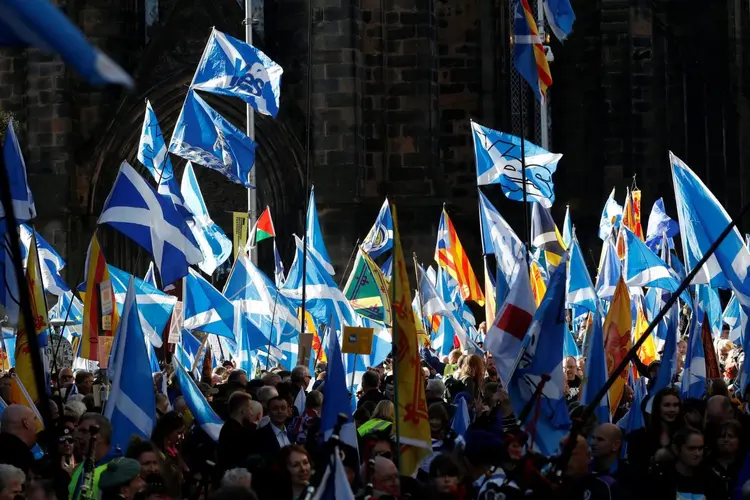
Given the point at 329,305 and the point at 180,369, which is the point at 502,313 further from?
the point at 329,305

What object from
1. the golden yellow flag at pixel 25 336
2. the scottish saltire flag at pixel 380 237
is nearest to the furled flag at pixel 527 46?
the scottish saltire flag at pixel 380 237

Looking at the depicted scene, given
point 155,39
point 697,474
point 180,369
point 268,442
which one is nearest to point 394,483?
point 697,474

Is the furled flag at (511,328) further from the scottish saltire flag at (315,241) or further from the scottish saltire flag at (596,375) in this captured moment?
the scottish saltire flag at (315,241)

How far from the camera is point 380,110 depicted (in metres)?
29.0

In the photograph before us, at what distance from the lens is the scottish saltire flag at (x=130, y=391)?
10.6 meters

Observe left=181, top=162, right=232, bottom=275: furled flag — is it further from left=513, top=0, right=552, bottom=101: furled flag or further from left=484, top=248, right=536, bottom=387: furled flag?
left=484, top=248, right=536, bottom=387: furled flag

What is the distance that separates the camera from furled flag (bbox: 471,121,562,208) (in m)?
21.4

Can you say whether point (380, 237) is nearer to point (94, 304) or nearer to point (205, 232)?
point (205, 232)

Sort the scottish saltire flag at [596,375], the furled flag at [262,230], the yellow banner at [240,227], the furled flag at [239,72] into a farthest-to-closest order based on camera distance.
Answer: the yellow banner at [240,227] < the furled flag at [262,230] < the furled flag at [239,72] < the scottish saltire flag at [596,375]

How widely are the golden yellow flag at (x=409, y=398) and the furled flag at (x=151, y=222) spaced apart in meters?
5.81

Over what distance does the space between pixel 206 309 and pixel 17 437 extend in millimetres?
8864

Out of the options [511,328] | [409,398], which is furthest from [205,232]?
[409,398]

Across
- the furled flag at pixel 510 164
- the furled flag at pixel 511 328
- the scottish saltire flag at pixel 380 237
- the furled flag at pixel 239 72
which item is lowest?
the furled flag at pixel 511 328

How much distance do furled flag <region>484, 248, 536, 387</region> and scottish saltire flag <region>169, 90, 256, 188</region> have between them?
897cm
